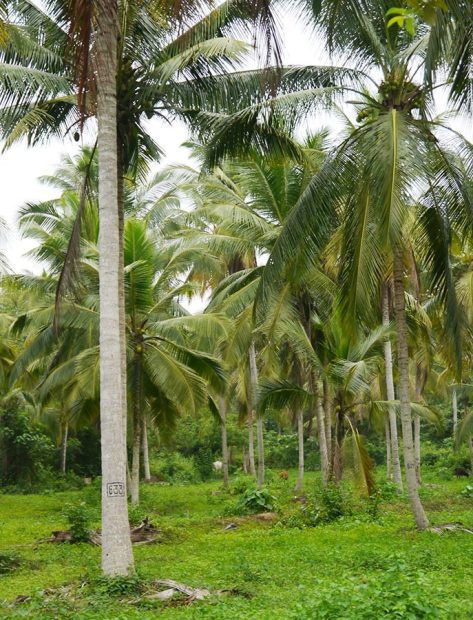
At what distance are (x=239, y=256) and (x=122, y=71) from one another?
34.3 feet

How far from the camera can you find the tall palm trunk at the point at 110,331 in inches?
332

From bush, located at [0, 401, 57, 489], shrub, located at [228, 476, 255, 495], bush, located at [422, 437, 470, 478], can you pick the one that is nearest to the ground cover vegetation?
shrub, located at [228, 476, 255, 495]

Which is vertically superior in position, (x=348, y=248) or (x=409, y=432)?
(x=348, y=248)

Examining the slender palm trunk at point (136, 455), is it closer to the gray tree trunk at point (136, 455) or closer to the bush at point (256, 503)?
the gray tree trunk at point (136, 455)

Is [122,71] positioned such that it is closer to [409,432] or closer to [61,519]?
[409,432]

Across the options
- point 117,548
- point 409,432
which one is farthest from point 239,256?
point 117,548

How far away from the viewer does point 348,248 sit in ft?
34.2

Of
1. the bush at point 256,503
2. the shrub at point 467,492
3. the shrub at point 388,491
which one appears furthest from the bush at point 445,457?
the bush at point 256,503

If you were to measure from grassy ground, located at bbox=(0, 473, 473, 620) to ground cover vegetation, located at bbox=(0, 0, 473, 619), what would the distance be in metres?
0.05

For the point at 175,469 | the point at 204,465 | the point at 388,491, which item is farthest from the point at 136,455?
the point at 175,469

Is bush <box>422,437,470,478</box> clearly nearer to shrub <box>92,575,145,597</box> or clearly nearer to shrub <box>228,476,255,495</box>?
shrub <box>228,476,255,495</box>

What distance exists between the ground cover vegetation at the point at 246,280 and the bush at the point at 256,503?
7 cm

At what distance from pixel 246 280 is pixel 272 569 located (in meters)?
8.84

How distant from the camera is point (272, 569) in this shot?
936cm
